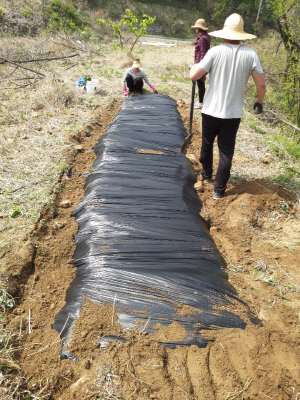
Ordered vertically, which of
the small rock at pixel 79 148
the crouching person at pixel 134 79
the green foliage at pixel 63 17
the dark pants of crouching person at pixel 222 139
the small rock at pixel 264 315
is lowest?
the small rock at pixel 264 315

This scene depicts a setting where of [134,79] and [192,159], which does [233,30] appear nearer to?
[192,159]

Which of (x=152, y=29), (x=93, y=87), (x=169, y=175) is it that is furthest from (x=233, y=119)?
(x=152, y=29)

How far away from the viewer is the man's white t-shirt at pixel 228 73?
90.0 inches

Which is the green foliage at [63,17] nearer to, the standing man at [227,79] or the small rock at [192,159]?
the small rock at [192,159]

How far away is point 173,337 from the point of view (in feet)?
5.11

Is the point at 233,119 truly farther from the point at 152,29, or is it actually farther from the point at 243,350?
the point at 152,29

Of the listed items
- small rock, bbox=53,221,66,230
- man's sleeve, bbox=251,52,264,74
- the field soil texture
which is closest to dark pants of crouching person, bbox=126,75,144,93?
the field soil texture

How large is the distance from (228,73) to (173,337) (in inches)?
81.6

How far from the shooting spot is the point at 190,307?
169 cm

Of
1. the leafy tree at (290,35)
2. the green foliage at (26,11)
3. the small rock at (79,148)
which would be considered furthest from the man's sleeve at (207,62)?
the green foliage at (26,11)

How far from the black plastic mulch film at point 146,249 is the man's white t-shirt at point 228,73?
31.2 inches

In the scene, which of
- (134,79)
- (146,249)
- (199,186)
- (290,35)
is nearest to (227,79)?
(199,186)

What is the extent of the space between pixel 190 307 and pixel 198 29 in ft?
13.1

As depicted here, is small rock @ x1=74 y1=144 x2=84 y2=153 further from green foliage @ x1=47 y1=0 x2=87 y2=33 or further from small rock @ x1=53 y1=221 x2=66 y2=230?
green foliage @ x1=47 y1=0 x2=87 y2=33
